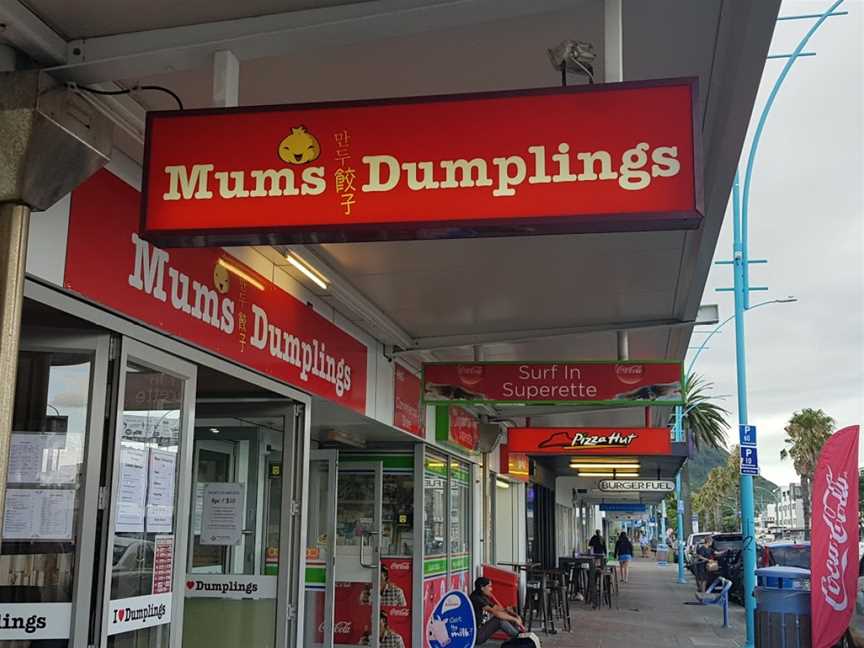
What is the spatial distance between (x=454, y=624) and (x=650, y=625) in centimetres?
846

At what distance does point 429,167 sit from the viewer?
11.1 ft

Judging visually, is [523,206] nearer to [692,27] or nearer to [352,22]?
[352,22]

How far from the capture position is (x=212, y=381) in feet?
23.0

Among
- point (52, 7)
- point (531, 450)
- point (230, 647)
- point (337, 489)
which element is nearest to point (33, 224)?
point (52, 7)

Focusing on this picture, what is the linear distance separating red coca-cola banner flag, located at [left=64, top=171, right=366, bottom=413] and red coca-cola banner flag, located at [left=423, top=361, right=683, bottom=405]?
179cm

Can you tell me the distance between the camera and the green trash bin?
9133 millimetres

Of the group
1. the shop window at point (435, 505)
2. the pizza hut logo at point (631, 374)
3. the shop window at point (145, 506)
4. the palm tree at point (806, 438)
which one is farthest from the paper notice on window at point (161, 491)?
the palm tree at point (806, 438)

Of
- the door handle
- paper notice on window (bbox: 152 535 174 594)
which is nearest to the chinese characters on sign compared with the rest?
paper notice on window (bbox: 152 535 174 594)

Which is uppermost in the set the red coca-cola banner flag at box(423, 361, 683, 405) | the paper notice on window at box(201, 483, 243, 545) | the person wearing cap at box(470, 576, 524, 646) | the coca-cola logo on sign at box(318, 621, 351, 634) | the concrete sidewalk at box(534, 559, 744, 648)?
the red coca-cola banner flag at box(423, 361, 683, 405)

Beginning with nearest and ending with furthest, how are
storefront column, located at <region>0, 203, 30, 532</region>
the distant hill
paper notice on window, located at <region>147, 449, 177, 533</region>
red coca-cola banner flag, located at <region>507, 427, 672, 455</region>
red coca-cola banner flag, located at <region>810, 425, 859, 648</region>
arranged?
storefront column, located at <region>0, 203, 30, 532</region>
paper notice on window, located at <region>147, 449, 177, 533</region>
red coca-cola banner flag, located at <region>810, 425, 859, 648</region>
red coca-cola banner flag, located at <region>507, 427, 672, 455</region>
the distant hill

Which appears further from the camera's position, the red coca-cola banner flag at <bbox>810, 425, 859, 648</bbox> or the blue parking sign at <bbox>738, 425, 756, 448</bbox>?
the blue parking sign at <bbox>738, 425, 756, 448</bbox>

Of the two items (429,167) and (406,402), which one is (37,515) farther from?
(406,402)

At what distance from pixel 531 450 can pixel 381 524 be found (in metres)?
4.84

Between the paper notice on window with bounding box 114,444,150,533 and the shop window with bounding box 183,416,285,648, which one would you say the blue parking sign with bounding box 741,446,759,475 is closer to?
the shop window with bounding box 183,416,285,648
